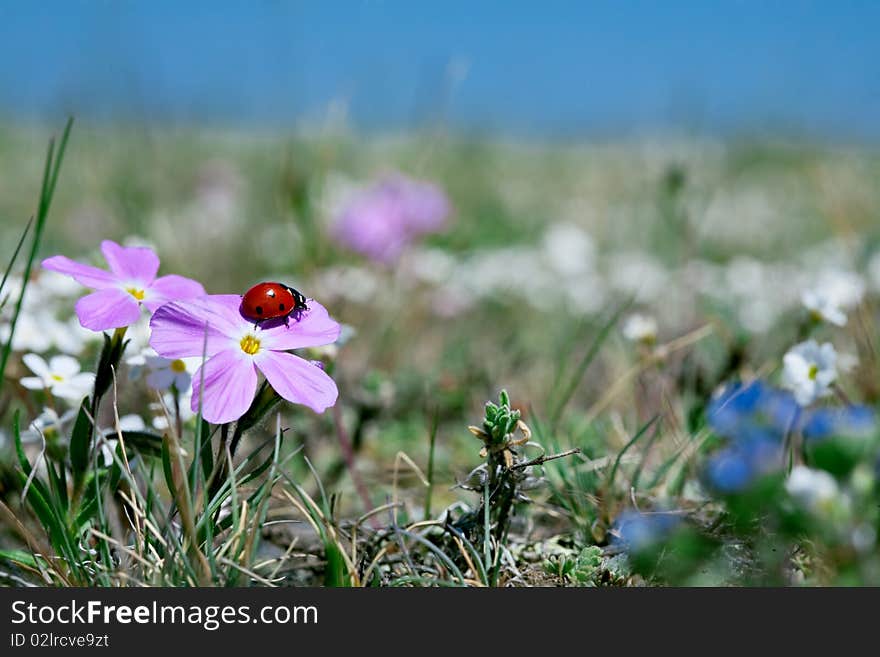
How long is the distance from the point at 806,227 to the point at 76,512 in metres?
4.46

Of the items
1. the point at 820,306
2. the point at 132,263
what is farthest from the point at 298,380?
the point at 820,306

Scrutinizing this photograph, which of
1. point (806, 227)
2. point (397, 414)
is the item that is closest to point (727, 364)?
point (397, 414)

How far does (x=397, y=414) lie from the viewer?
99.3 inches

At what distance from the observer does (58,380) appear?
157 centimetres

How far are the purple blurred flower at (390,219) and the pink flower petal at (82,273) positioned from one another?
2.35 metres

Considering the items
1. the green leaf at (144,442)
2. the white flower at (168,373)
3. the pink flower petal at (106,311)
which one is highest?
the white flower at (168,373)

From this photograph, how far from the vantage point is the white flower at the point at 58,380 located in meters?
1.51

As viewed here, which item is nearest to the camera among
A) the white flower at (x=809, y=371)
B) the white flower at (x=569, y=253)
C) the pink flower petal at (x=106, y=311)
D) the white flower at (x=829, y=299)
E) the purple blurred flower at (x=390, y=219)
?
the pink flower petal at (x=106, y=311)

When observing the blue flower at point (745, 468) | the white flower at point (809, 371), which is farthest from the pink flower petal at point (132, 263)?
the white flower at point (809, 371)

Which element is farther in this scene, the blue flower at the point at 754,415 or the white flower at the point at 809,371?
the white flower at the point at 809,371

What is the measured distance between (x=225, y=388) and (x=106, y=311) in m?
0.24

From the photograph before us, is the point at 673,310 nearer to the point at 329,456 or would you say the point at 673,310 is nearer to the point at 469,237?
the point at 329,456

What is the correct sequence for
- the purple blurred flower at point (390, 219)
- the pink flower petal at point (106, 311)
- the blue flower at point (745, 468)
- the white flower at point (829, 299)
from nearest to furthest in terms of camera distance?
the blue flower at point (745, 468) < the pink flower petal at point (106, 311) < the white flower at point (829, 299) < the purple blurred flower at point (390, 219)

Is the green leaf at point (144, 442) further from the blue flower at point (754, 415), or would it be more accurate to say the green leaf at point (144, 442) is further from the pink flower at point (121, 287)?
the blue flower at point (754, 415)
